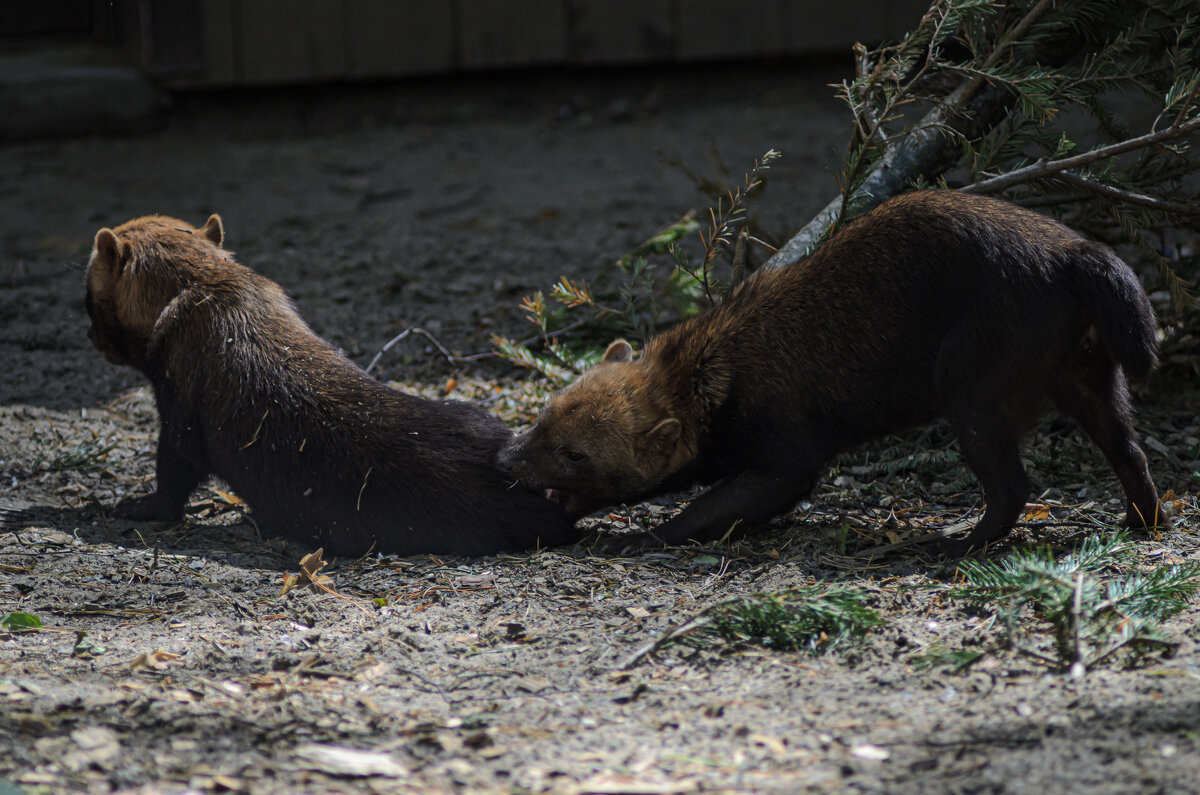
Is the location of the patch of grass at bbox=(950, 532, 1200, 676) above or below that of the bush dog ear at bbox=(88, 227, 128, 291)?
below

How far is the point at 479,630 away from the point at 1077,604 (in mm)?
1807

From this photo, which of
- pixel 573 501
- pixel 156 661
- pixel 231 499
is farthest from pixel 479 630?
pixel 231 499

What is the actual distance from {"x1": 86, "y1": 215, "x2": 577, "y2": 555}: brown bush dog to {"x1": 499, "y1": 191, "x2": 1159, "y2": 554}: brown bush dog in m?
0.23

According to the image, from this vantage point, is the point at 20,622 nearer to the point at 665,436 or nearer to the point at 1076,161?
the point at 665,436

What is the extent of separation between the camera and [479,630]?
371 cm

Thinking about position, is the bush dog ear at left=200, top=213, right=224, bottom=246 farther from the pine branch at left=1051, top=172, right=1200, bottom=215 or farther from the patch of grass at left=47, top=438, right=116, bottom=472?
the pine branch at left=1051, top=172, right=1200, bottom=215

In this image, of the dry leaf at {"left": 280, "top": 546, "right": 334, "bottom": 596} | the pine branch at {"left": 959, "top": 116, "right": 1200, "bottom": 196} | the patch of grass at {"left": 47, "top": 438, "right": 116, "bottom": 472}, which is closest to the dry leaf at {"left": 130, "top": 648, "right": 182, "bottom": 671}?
the dry leaf at {"left": 280, "top": 546, "right": 334, "bottom": 596}

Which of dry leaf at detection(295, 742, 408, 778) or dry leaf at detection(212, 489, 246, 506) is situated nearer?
dry leaf at detection(295, 742, 408, 778)

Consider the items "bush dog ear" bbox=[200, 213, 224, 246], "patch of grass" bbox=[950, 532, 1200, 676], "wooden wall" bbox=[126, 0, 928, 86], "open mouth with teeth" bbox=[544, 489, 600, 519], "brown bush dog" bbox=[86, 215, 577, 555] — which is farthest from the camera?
"wooden wall" bbox=[126, 0, 928, 86]

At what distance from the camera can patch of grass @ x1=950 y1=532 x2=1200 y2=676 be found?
317cm

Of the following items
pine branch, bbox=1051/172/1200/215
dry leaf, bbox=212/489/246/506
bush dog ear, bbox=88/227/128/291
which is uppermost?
pine branch, bbox=1051/172/1200/215

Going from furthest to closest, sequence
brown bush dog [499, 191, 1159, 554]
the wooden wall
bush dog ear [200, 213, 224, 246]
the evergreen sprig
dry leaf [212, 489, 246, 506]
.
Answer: the wooden wall < bush dog ear [200, 213, 224, 246] < dry leaf [212, 489, 246, 506] < the evergreen sprig < brown bush dog [499, 191, 1159, 554]

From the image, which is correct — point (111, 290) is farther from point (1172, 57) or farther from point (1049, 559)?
point (1172, 57)

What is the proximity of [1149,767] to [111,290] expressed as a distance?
4576 millimetres
